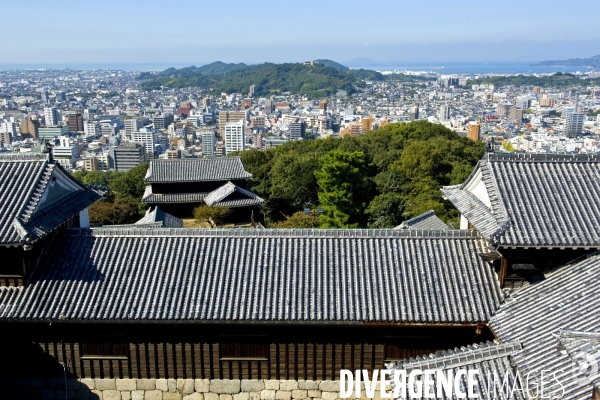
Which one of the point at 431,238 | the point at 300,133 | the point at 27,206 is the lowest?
the point at 300,133

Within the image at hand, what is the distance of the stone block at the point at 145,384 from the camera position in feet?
34.9

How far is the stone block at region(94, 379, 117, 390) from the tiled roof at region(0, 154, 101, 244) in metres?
3.29

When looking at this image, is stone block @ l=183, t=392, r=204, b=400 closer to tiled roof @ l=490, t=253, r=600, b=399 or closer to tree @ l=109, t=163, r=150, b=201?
tiled roof @ l=490, t=253, r=600, b=399

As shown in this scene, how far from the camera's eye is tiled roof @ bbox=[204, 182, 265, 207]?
96.1 ft

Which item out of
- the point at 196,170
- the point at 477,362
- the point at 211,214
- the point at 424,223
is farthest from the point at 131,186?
the point at 477,362

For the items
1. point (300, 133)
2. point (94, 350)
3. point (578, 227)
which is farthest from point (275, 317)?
point (300, 133)

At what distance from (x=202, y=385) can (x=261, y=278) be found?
102 inches

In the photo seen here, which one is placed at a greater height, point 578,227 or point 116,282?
point 578,227

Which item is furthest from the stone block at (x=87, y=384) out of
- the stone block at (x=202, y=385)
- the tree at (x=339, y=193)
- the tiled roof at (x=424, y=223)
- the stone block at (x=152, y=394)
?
the tree at (x=339, y=193)

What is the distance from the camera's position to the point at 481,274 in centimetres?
1060

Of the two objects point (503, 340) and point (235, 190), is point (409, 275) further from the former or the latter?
point (235, 190)

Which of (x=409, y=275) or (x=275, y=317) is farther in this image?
(x=409, y=275)

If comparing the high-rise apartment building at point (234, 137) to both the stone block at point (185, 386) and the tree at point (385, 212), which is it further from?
the stone block at point (185, 386)

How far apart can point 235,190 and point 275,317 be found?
20536 mm
